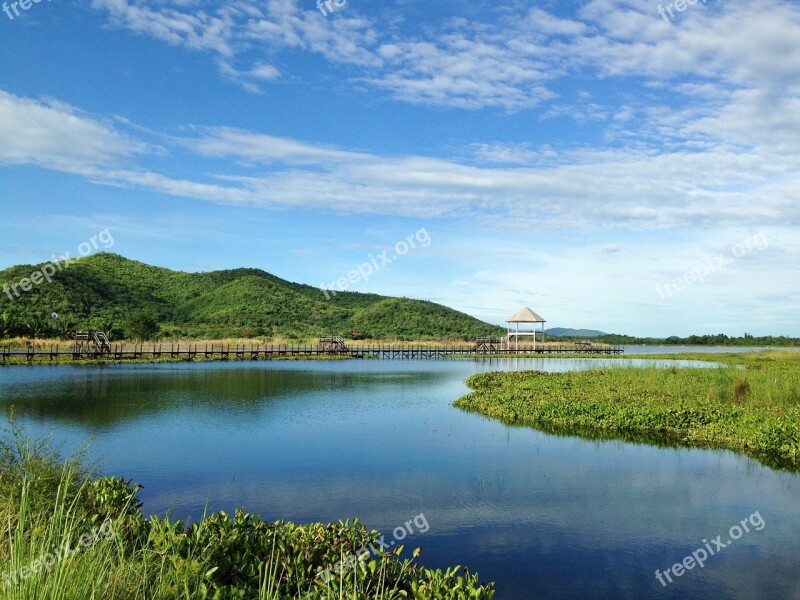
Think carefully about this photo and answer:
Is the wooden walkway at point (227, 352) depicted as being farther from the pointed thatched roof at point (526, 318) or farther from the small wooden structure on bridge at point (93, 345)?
the pointed thatched roof at point (526, 318)

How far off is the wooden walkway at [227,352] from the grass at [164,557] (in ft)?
145

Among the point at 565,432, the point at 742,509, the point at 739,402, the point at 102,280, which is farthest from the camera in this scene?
the point at 102,280

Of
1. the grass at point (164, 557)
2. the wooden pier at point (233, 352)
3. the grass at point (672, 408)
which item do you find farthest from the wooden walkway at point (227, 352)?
the grass at point (164, 557)

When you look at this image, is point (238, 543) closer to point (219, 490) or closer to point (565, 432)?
point (219, 490)

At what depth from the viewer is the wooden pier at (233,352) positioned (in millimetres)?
50750

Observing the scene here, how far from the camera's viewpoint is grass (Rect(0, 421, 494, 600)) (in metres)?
4.20

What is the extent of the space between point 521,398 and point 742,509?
527 inches

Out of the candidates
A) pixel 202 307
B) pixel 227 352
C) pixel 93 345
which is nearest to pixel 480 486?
pixel 227 352

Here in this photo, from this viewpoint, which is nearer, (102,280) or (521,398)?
(521,398)

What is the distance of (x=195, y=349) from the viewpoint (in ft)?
192

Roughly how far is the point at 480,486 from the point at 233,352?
51009mm

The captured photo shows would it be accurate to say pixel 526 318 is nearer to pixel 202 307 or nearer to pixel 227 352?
pixel 227 352

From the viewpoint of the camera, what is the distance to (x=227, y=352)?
188 feet

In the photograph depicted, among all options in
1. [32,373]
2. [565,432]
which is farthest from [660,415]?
[32,373]
